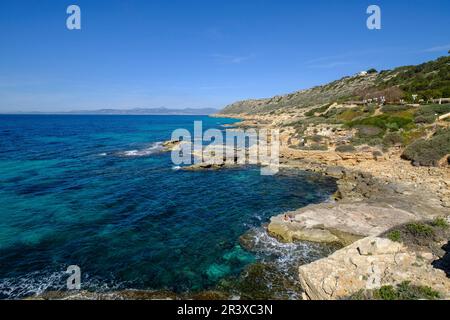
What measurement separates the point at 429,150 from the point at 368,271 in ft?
68.8

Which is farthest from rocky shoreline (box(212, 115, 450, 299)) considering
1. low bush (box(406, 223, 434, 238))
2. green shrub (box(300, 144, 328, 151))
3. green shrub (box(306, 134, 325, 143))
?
green shrub (box(306, 134, 325, 143))

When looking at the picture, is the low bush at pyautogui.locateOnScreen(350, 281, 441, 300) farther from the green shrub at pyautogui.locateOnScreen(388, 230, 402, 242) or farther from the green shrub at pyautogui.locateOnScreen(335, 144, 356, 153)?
the green shrub at pyautogui.locateOnScreen(335, 144, 356, 153)

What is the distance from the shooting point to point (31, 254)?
15383mm

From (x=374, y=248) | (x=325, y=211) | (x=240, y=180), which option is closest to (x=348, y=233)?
(x=325, y=211)

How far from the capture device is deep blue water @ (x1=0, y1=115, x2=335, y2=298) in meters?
13.6

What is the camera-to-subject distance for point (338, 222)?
16953 millimetres

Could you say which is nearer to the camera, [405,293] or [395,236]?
[405,293]

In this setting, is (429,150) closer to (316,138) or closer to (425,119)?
(425,119)

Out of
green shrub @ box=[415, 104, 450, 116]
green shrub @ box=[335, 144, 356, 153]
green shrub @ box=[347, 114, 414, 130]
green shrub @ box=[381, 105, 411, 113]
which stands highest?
green shrub @ box=[381, 105, 411, 113]

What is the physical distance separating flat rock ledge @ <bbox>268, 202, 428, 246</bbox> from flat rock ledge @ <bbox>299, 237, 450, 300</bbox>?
4.46m

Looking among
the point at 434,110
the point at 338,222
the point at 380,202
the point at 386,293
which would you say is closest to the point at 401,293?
the point at 386,293
